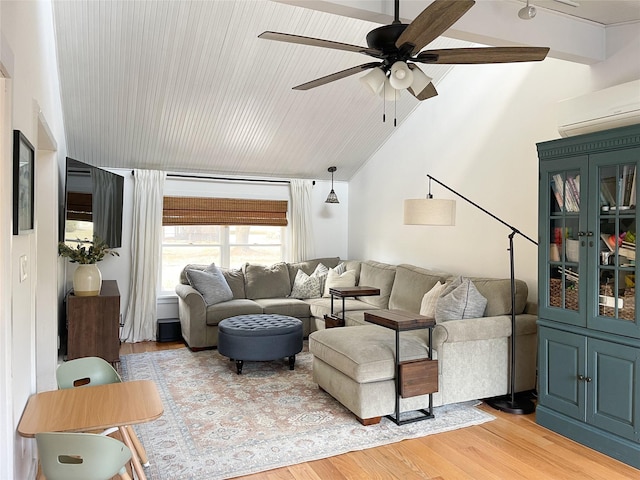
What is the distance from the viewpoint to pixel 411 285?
495 cm

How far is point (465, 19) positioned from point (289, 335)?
117 inches

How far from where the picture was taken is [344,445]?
3.00 metres

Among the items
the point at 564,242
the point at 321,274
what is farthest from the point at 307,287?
the point at 564,242

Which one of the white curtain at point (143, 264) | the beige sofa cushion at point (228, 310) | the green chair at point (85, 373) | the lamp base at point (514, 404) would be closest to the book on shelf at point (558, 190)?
the lamp base at point (514, 404)

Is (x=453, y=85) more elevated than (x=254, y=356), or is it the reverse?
(x=453, y=85)

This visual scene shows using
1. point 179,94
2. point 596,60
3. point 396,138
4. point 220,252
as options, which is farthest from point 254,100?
point 596,60

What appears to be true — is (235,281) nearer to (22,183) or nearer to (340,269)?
(340,269)

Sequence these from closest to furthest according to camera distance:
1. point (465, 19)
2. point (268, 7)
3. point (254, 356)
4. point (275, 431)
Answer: point (465, 19) → point (275, 431) → point (268, 7) → point (254, 356)

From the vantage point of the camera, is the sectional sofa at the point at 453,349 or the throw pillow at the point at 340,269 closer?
the sectional sofa at the point at 453,349

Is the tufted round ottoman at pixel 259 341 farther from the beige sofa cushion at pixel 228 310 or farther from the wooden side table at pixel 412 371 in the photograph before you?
the wooden side table at pixel 412 371

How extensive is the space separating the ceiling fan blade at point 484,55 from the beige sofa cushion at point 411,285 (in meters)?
2.63

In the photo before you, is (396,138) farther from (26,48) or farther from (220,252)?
(26,48)

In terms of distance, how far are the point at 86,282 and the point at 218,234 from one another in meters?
2.42

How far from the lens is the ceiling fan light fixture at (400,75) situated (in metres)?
2.27
